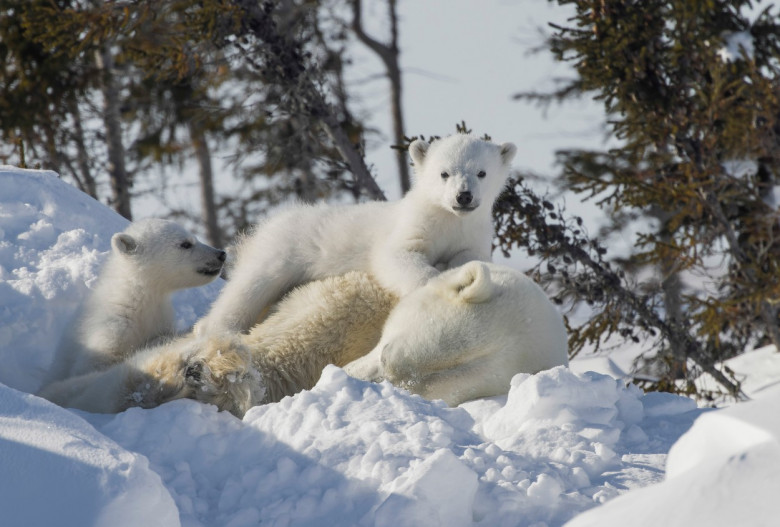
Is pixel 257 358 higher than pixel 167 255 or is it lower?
lower

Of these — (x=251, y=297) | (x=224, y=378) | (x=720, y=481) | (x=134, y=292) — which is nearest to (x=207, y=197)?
(x=134, y=292)

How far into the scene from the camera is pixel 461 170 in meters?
4.75

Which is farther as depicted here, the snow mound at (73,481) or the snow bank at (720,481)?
the snow mound at (73,481)

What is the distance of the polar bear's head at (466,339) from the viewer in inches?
146

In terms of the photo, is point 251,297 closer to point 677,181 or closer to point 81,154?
point 677,181

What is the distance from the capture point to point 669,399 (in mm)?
3775

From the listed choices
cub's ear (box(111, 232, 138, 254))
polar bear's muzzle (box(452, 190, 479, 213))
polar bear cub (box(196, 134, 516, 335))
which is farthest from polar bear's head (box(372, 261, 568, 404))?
cub's ear (box(111, 232, 138, 254))

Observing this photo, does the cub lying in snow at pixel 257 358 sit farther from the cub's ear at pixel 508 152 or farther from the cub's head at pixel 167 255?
the cub's ear at pixel 508 152

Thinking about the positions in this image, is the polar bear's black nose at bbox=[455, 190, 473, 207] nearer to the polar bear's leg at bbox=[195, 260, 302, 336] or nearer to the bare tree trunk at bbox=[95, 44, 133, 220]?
the polar bear's leg at bbox=[195, 260, 302, 336]

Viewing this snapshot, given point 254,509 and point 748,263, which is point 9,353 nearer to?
point 254,509

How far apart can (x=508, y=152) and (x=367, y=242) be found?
3.43 feet

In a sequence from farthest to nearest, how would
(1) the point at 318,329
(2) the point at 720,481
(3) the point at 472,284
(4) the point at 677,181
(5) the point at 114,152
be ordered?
(5) the point at 114,152 < (4) the point at 677,181 < (1) the point at 318,329 < (3) the point at 472,284 < (2) the point at 720,481

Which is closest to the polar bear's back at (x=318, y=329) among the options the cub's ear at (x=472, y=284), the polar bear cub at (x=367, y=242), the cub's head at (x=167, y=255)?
the polar bear cub at (x=367, y=242)

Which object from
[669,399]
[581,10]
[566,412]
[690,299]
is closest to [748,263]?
[690,299]
